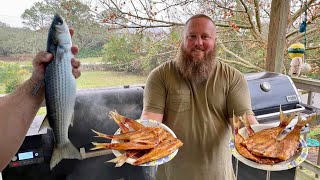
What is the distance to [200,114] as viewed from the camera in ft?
5.76

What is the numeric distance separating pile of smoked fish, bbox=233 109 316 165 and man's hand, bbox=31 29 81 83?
86 cm

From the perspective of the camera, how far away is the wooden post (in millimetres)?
2569

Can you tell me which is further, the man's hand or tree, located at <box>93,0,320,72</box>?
tree, located at <box>93,0,320,72</box>

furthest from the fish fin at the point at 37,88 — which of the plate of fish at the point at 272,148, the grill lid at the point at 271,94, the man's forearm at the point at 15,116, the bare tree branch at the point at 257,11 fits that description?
the bare tree branch at the point at 257,11

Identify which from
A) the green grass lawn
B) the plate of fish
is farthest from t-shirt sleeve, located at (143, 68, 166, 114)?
the green grass lawn

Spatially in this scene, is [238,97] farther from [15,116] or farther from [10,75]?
[10,75]

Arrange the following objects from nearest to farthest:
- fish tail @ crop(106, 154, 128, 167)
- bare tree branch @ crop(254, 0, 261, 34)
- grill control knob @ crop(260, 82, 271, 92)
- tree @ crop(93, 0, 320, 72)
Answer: fish tail @ crop(106, 154, 128, 167)
grill control knob @ crop(260, 82, 271, 92)
tree @ crop(93, 0, 320, 72)
bare tree branch @ crop(254, 0, 261, 34)

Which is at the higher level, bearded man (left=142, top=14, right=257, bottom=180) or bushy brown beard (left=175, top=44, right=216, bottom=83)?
bushy brown beard (left=175, top=44, right=216, bottom=83)

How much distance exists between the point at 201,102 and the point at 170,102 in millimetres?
207

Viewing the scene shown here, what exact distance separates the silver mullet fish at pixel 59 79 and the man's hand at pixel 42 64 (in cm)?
2

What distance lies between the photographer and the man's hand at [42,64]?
0.83 meters

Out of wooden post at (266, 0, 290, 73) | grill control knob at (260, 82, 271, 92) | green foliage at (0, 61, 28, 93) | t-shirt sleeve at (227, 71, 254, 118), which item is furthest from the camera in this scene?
wooden post at (266, 0, 290, 73)

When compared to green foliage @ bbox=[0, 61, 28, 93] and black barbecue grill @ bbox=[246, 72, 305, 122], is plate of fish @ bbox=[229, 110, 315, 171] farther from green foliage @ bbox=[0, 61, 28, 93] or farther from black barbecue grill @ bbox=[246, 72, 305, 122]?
green foliage @ bbox=[0, 61, 28, 93]

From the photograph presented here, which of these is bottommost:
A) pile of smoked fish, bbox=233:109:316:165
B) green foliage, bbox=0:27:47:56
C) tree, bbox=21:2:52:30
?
pile of smoked fish, bbox=233:109:316:165
